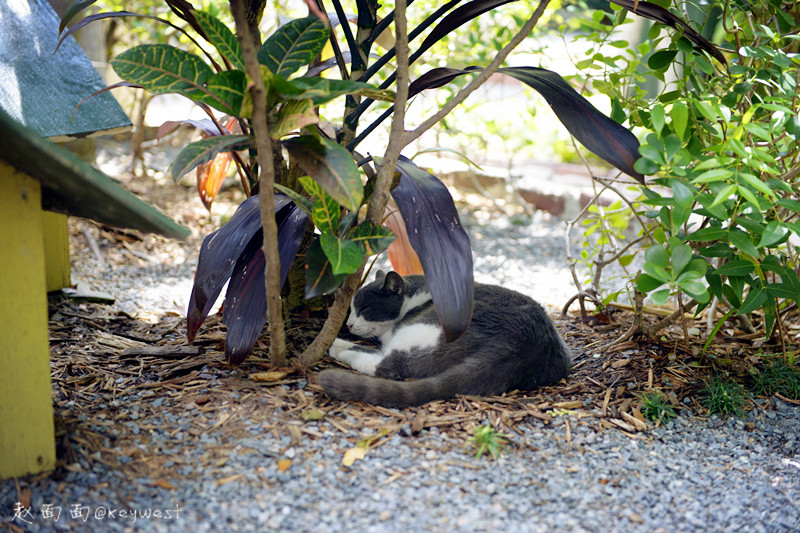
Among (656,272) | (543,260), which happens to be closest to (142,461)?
(656,272)

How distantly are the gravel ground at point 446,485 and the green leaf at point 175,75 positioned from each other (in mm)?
955

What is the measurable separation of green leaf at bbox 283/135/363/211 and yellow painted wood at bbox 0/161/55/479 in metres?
0.66

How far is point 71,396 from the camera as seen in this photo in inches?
76.7

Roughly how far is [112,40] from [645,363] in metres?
5.91

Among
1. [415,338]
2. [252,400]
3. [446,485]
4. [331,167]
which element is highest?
[331,167]

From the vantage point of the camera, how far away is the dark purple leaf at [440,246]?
174 cm

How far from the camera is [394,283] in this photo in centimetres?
254

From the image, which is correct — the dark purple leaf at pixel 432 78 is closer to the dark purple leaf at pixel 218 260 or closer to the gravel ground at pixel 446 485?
Result: the dark purple leaf at pixel 218 260

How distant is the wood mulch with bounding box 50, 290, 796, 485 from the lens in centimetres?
174

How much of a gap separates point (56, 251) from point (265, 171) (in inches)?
71.4

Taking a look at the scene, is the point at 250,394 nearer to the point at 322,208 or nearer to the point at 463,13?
the point at 322,208

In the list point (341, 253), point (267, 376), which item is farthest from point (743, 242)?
point (267, 376)

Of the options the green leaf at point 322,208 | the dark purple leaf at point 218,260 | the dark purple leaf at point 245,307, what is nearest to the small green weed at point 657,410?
the green leaf at point 322,208

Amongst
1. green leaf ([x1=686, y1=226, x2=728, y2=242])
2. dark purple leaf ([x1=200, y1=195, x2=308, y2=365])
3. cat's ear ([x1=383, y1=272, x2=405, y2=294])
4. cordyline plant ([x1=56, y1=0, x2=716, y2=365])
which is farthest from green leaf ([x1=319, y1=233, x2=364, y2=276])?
green leaf ([x1=686, y1=226, x2=728, y2=242])
